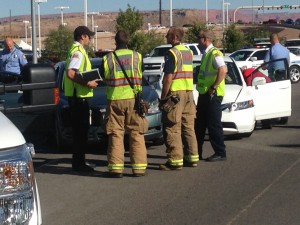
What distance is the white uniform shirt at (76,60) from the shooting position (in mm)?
9797

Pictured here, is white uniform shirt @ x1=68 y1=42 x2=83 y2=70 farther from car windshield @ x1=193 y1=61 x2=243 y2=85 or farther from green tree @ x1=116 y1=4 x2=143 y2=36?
green tree @ x1=116 y1=4 x2=143 y2=36

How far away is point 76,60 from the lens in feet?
32.3

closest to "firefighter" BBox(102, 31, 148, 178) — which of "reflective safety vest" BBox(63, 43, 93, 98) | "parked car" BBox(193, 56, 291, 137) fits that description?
"reflective safety vest" BBox(63, 43, 93, 98)

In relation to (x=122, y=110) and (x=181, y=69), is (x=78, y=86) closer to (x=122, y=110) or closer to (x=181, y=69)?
(x=122, y=110)

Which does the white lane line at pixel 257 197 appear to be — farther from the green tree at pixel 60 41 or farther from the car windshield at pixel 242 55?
the green tree at pixel 60 41

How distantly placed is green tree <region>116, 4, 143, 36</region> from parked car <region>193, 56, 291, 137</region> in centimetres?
2352

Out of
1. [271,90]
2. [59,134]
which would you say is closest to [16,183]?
[59,134]

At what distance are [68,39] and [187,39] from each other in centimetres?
1431

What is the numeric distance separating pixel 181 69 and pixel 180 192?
201 cm

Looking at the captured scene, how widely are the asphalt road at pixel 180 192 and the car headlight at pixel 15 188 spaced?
152 inches

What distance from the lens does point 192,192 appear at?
28.7 feet

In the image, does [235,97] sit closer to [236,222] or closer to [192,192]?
[192,192]

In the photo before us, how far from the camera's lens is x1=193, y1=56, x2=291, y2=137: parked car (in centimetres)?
1311

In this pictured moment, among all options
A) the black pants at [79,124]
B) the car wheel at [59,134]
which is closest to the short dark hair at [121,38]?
the black pants at [79,124]
